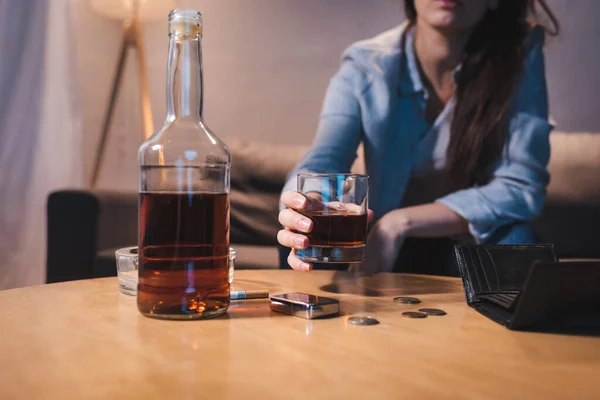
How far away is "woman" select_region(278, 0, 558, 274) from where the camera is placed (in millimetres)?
2092

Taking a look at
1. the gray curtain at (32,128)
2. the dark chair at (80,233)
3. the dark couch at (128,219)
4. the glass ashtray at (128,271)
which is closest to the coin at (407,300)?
the glass ashtray at (128,271)

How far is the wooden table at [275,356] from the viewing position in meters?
0.49

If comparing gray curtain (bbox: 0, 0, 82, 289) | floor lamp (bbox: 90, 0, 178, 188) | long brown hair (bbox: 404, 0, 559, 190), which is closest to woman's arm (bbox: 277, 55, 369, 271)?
long brown hair (bbox: 404, 0, 559, 190)

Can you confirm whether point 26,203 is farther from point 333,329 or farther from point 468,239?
point 333,329

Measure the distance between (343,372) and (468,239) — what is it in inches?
65.2

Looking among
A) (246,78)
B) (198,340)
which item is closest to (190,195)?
(198,340)

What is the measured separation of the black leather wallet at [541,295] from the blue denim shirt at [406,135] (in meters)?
1.23

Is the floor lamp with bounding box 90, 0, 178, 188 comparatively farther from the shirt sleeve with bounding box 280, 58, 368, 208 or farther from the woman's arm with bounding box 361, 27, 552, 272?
the woman's arm with bounding box 361, 27, 552, 272

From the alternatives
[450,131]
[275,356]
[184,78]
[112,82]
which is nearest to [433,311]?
[275,356]

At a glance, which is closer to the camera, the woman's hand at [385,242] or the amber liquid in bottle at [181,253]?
the amber liquid in bottle at [181,253]

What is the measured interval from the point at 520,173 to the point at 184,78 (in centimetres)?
160

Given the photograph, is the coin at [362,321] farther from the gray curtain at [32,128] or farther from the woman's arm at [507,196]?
the gray curtain at [32,128]

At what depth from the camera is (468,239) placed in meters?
2.10

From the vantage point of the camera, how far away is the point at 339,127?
7.42ft
